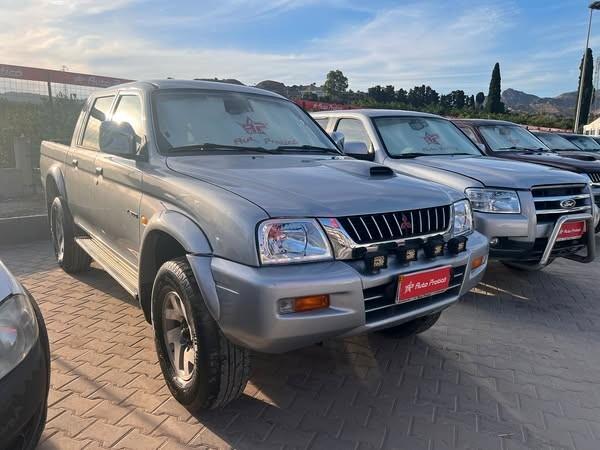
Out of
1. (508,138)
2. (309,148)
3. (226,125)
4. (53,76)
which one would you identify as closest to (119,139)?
(226,125)

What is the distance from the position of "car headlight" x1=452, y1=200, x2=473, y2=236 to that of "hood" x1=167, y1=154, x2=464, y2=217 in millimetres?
67

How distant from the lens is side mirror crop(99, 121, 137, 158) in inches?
130

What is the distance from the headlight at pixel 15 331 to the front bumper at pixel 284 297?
0.76 meters

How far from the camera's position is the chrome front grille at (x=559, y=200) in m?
4.71

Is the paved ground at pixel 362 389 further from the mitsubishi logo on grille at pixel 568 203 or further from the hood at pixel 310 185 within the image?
the hood at pixel 310 185

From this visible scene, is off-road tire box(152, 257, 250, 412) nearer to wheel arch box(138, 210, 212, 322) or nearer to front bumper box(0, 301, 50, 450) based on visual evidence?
wheel arch box(138, 210, 212, 322)

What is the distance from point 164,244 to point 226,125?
1049mm

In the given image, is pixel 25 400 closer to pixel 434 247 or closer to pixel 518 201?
pixel 434 247

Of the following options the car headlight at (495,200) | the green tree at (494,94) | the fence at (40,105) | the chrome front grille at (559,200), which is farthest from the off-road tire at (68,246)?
the green tree at (494,94)

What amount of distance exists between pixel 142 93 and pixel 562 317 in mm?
4060

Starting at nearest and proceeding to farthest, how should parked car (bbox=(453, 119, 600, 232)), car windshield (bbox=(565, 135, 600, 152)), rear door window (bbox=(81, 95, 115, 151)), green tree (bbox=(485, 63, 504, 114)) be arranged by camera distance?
1. rear door window (bbox=(81, 95, 115, 151))
2. parked car (bbox=(453, 119, 600, 232))
3. car windshield (bbox=(565, 135, 600, 152))
4. green tree (bbox=(485, 63, 504, 114))

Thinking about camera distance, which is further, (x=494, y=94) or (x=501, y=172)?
(x=494, y=94)

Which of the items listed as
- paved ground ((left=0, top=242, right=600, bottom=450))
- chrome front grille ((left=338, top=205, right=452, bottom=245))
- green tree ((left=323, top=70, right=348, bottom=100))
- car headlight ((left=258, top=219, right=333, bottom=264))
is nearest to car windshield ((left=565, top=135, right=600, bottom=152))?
paved ground ((left=0, top=242, right=600, bottom=450))

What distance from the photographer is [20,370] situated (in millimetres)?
1799
